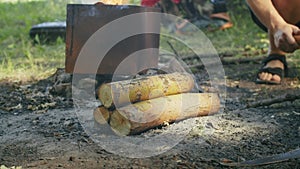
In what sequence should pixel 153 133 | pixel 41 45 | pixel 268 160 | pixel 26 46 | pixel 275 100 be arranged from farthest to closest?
pixel 41 45, pixel 26 46, pixel 275 100, pixel 153 133, pixel 268 160

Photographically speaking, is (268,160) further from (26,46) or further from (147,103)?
(26,46)

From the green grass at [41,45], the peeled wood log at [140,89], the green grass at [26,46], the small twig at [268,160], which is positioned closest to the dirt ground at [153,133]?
the small twig at [268,160]

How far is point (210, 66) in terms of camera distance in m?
4.10

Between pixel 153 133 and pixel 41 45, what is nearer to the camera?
pixel 153 133

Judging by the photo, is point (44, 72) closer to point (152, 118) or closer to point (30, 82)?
point (30, 82)

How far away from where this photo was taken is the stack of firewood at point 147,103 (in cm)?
214

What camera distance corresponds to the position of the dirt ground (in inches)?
73.8

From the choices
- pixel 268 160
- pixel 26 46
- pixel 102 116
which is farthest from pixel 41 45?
pixel 268 160

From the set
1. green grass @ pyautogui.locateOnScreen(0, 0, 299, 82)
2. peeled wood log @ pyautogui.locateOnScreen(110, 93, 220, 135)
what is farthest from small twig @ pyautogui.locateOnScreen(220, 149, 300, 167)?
green grass @ pyautogui.locateOnScreen(0, 0, 299, 82)

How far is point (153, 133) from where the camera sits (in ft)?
7.16

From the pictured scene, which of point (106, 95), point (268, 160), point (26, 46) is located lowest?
point (26, 46)

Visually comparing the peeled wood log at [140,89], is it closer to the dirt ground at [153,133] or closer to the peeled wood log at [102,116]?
the peeled wood log at [102,116]

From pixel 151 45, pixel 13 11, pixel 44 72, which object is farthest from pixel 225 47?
pixel 13 11

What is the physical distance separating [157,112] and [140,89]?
130 millimetres
